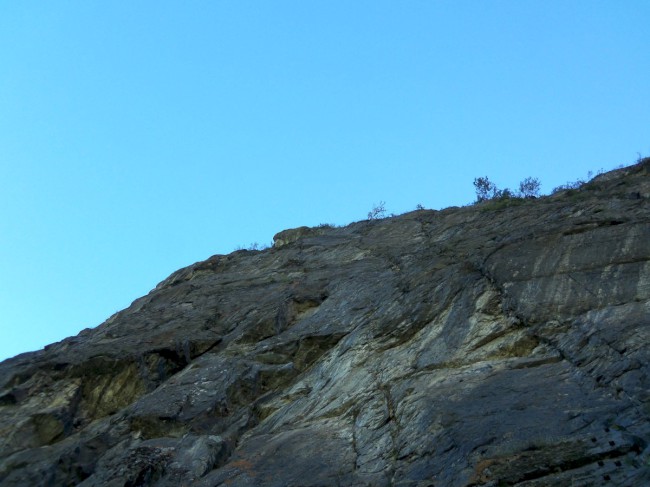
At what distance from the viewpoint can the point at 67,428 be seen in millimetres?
19953

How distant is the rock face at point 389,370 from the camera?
12.0 metres

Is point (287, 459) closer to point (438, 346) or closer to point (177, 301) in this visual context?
point (438, 346)

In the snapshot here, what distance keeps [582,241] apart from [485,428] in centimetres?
536

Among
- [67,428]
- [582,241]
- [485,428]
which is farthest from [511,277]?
[67,428]

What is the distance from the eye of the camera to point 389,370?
15.4m

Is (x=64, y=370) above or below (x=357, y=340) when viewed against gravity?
above

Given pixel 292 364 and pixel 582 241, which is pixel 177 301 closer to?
pixel 292 364

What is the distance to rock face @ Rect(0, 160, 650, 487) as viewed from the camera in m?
12.0

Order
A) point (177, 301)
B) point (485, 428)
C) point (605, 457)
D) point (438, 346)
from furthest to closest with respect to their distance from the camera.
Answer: point (177, 301) < point (438, 346) < point (485, 428) < point (605, 457)

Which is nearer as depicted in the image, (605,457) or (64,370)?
(605,457)

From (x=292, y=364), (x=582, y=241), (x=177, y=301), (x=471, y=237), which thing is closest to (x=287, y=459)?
(x=292, y=364)

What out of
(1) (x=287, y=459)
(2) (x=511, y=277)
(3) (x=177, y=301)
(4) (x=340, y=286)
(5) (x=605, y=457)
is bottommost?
(5) (x=605, y=457)

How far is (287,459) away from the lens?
1389 cm

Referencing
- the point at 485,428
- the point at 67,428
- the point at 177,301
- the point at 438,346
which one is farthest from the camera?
the point at 177,301
